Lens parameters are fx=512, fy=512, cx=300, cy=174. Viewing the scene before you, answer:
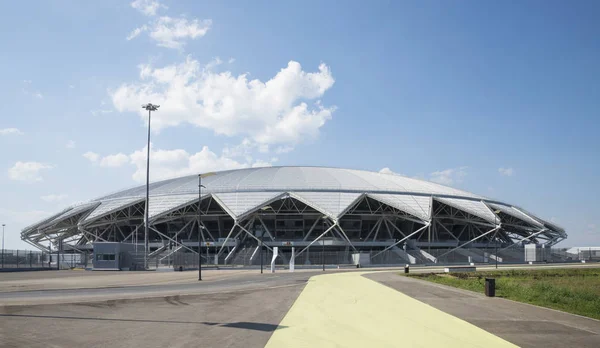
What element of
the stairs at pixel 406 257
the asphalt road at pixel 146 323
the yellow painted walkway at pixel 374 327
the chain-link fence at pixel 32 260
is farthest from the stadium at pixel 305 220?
the yellow painted walkway at pixel 374 327

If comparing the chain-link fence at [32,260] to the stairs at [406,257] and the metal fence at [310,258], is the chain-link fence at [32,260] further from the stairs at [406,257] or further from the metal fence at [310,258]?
the stairs at [406,257]

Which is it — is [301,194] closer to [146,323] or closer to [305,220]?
[305,220]

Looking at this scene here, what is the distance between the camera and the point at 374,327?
46.5ft

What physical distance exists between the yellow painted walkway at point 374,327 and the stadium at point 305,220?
51.1 m

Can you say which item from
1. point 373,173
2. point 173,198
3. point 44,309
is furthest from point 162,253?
point 44,309

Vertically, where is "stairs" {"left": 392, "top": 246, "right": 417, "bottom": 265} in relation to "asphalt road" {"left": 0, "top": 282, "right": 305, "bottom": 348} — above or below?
below

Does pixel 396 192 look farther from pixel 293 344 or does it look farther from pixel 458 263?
pixel 293 344

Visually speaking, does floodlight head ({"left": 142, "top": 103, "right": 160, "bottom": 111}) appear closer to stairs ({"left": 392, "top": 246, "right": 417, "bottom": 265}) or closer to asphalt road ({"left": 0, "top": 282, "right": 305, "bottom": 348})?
stairs ({"left": 392, "top": 246, "right": 417, "bottom": 265})

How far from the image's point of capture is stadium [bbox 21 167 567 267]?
7525 cm

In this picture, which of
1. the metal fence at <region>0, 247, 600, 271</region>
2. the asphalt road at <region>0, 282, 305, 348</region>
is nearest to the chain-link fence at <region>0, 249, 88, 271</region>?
the metal fence at <region>0, 247, 600, 271</region>

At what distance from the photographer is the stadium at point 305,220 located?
247 feet

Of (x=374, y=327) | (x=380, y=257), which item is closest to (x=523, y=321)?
(x=374, y=327)

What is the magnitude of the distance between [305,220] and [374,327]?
7010 centimetres

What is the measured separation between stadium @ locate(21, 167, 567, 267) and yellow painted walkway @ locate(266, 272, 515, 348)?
168ft
